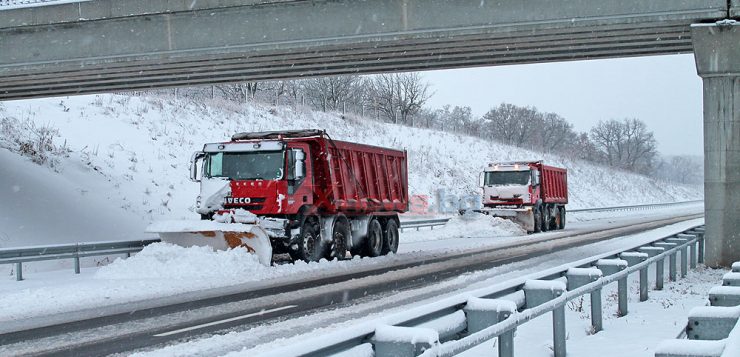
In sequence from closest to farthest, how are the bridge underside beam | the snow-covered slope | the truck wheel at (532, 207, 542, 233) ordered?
the bridge underside beam
the snow-covered slope
the truck wheel at (532, 207, 542, 233)

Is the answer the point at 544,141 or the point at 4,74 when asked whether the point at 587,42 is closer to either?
the point at 4,74

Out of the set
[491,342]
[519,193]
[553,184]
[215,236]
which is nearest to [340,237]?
[215,236]

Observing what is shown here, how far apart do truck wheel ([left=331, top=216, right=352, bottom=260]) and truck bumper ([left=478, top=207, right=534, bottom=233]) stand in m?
15.5

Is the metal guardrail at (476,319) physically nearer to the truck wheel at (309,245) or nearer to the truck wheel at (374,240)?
the truck wheel at (309,245)

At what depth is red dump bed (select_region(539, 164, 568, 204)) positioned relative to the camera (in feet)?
122

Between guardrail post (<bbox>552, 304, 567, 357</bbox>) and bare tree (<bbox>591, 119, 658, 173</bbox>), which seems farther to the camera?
bare tree (<bbox>591, 119, 658, 173</bbox>)

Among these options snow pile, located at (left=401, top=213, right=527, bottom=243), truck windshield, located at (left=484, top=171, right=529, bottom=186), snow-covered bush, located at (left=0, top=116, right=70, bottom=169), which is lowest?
snow pile, located at (left=401, top=213, right=527, bottom=243)

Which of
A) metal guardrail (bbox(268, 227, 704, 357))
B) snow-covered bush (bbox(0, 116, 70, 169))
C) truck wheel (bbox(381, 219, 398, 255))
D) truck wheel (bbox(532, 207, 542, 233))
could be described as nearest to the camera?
metal guardrail (bbox(268, 227, 704, 357))

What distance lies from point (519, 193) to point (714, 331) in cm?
3085

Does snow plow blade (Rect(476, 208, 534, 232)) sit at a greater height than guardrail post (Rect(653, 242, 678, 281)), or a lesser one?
lesser

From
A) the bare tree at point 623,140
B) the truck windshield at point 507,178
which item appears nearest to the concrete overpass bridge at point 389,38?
the truck windshield at point 507,178

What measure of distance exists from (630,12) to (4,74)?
48.8 ft

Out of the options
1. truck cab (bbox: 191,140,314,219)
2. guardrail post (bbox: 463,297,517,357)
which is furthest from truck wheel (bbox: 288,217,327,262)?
guardrail post (bbox: 463,297,517,357)

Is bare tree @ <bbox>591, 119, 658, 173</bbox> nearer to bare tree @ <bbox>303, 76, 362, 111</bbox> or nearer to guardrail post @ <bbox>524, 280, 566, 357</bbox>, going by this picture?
bare tree @ <bbox>303, 76, 362, 111</bbox>
